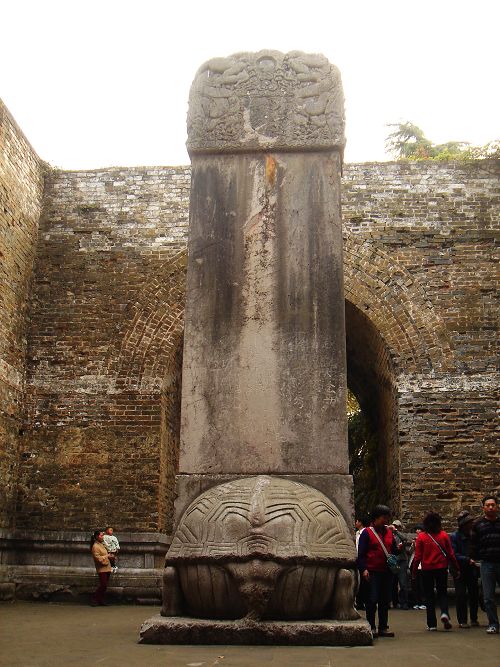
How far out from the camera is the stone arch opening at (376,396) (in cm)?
1160

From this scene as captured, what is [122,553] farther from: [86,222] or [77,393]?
[86,222]

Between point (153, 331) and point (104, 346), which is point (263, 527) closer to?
point (153, 331)

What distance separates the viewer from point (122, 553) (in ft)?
34.9

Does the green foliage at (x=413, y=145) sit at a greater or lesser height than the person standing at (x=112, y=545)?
greater

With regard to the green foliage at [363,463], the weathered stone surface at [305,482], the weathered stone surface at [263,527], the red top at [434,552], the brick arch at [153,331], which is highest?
the brick arch at [153,331]

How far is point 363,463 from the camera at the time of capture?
55.6 ft

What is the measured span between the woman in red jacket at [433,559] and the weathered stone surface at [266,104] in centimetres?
339

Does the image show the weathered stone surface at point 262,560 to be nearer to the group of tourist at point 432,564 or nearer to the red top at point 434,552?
the group of tourist at point 432,564

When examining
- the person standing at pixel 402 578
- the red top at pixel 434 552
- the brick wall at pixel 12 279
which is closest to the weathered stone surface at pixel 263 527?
the red top at pixel 434 552

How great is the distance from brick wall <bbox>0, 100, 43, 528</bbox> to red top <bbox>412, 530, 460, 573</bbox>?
6.59 meters

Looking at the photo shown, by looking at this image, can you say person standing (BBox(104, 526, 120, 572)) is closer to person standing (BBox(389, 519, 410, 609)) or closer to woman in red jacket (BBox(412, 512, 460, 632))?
person standing (BBox(389, 519, 410, 609))

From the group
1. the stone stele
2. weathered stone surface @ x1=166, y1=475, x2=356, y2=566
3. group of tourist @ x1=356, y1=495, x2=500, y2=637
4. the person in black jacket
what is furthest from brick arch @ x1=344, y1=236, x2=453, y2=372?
weathered stone surface @ x1=166, y1=475, x2=356, y2=566

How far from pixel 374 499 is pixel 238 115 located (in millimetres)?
9720

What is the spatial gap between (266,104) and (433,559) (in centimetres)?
412
